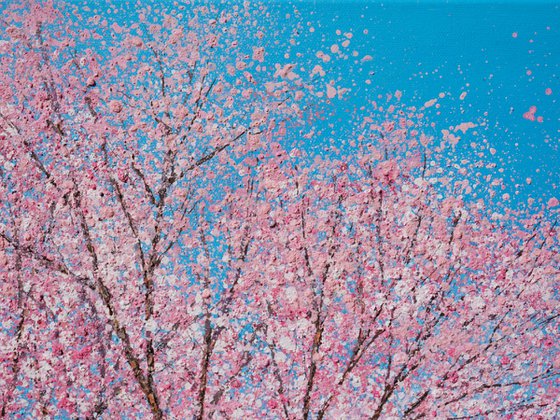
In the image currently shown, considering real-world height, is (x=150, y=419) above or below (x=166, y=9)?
below

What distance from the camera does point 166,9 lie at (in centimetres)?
435

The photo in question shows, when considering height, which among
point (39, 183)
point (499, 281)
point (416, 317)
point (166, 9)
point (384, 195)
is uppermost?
point (166, 9)

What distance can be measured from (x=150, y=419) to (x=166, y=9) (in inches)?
139

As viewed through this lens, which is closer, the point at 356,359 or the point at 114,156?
the point at 356,359

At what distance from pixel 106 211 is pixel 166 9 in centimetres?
179

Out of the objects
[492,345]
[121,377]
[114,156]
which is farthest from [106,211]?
[492,345]

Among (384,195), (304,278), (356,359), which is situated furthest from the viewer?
(384,195)

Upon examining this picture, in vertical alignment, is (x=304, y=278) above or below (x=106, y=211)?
below

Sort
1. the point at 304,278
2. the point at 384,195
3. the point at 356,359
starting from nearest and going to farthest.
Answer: the point at 356,359, the point at 304,278, the point at 384,195

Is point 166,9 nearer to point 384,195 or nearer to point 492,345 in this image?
point 384,195

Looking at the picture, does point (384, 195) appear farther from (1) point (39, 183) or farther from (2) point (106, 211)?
(1) point (39, 183)

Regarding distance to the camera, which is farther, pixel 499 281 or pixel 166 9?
pixel 499 281

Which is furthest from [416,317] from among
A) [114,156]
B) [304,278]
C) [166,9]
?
[166,9]

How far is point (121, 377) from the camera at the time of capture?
4.41 meters
